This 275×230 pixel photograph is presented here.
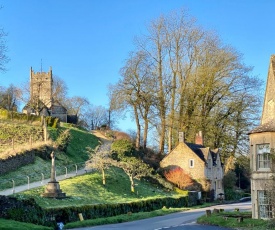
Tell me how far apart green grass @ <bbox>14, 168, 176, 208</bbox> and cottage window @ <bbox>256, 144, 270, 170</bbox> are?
467 inches

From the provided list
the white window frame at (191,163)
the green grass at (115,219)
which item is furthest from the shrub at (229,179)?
the green grass at (115,219)

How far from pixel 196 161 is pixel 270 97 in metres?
25.6

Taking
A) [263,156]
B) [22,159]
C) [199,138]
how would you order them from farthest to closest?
[199,138] → [22,159] → [263,156]

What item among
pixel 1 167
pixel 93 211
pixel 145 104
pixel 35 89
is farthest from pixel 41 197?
pixel 35 89

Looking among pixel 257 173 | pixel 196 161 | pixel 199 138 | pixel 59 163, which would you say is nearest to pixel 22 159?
pixel 59 163

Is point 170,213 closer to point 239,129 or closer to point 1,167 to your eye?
point 1,167

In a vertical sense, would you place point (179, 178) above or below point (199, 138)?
below

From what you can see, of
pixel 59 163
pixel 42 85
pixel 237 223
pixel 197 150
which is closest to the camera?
pixel 237 223

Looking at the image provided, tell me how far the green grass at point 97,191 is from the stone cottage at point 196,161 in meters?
6.49

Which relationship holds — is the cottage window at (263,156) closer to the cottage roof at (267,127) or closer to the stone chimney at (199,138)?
the cottage roof at (267,127)

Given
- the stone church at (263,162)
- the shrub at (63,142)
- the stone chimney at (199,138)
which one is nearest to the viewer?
the stone church at (263,162)

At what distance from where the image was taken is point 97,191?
37.4 metres

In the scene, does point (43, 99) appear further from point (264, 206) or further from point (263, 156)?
point (264, 206)

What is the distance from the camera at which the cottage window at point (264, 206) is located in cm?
2623
